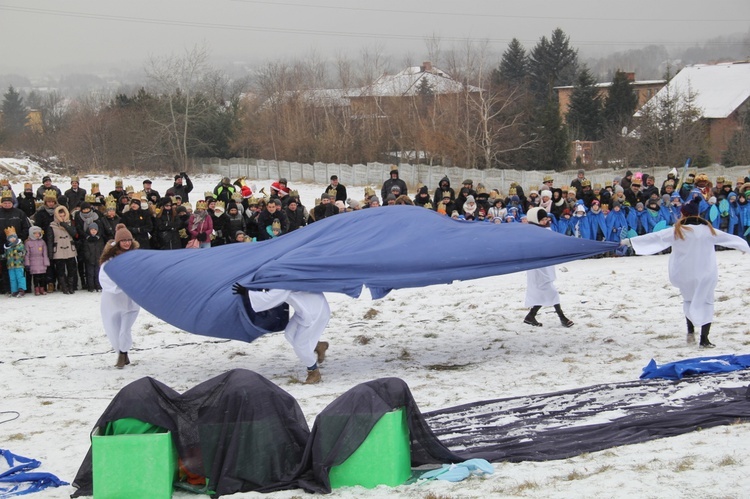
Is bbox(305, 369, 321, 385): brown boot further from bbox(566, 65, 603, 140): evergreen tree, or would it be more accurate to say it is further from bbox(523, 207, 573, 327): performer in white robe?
bbox(566, 65, 603, 140): evergreen tree

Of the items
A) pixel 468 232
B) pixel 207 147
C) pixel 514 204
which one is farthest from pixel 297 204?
pixel 207 147

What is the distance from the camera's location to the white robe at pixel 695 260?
34.3ft

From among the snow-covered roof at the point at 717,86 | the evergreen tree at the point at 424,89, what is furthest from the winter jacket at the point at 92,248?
the evergreen tree at the point at 424,89

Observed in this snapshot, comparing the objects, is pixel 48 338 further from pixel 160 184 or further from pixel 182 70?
pixel 182 70

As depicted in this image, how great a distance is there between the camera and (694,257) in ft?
34.7

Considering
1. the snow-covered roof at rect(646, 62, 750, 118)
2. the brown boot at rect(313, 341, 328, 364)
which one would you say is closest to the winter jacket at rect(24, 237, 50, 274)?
the brown boot at rect(313, 341, 328, 364)

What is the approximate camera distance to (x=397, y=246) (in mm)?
9922

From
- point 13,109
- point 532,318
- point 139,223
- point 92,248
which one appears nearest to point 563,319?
point 532,318

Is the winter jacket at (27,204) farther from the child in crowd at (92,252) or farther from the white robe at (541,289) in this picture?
the white robe at (541,289)

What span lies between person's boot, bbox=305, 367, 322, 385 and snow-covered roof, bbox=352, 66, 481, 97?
41099mm

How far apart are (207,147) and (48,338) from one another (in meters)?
37.7

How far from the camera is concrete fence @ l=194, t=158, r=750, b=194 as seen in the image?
A: 107 feet

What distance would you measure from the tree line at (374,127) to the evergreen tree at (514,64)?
6.44 m

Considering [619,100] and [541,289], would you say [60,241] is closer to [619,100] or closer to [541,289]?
[541,289]
